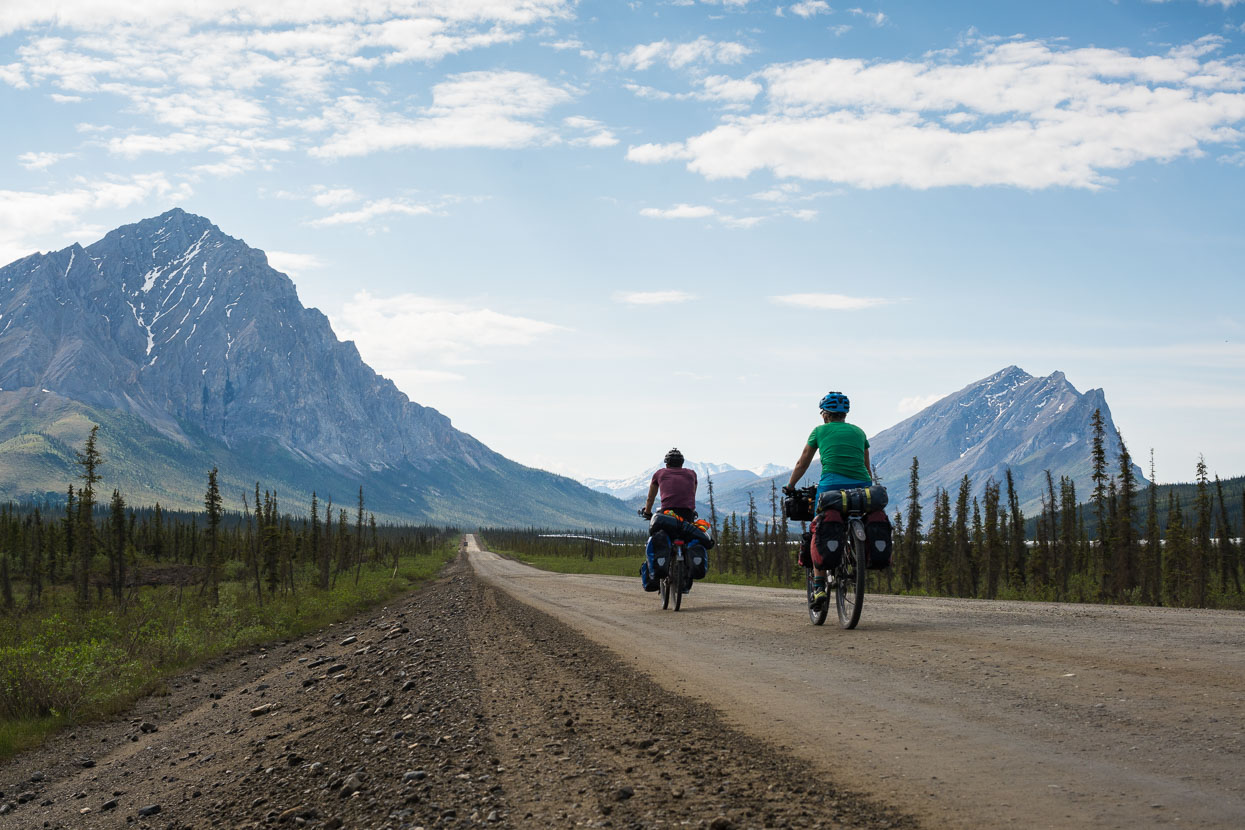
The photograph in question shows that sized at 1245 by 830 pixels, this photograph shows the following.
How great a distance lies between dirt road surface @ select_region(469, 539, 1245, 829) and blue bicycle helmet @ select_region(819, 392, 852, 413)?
3.05m

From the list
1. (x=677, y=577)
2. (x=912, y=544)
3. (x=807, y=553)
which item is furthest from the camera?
(x=912, y=544)

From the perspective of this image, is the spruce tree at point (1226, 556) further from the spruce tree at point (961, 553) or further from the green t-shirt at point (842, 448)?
the green t-shirt at point (842, 448)

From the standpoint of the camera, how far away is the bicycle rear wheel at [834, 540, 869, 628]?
1229 centimetres

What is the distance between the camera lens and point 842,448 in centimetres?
1261

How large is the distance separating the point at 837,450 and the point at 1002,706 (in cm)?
588

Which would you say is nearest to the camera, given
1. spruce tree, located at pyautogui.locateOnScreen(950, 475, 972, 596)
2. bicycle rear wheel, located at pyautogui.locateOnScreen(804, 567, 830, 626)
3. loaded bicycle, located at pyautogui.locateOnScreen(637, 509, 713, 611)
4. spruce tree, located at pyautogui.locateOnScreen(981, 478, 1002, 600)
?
bicycle rear wheel, located at pyautogui.locateOnScreen(804, 567, 830, 626)

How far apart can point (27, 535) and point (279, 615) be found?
88.3 metres

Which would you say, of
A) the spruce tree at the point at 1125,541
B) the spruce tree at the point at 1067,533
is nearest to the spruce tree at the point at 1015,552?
the spruce tree at the point at 1067,533

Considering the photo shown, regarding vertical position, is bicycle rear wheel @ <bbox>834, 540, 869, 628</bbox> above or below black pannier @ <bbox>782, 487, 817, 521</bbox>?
below

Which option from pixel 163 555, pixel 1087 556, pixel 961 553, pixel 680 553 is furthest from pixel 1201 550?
pixel 163 555

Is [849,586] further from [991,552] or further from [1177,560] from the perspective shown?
[1177,560]

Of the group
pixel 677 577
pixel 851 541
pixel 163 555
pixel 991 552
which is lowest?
pixel 163 555

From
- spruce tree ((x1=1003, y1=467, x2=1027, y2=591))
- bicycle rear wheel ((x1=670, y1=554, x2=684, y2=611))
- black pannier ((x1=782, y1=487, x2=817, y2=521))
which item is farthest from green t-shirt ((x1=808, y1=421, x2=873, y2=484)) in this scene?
spruce tree ((x1=1003, y1=467, x2=1027, y2=591))

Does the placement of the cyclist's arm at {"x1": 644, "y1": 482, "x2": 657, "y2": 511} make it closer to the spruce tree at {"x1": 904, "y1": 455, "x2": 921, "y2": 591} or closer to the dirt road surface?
the dirt road surface
